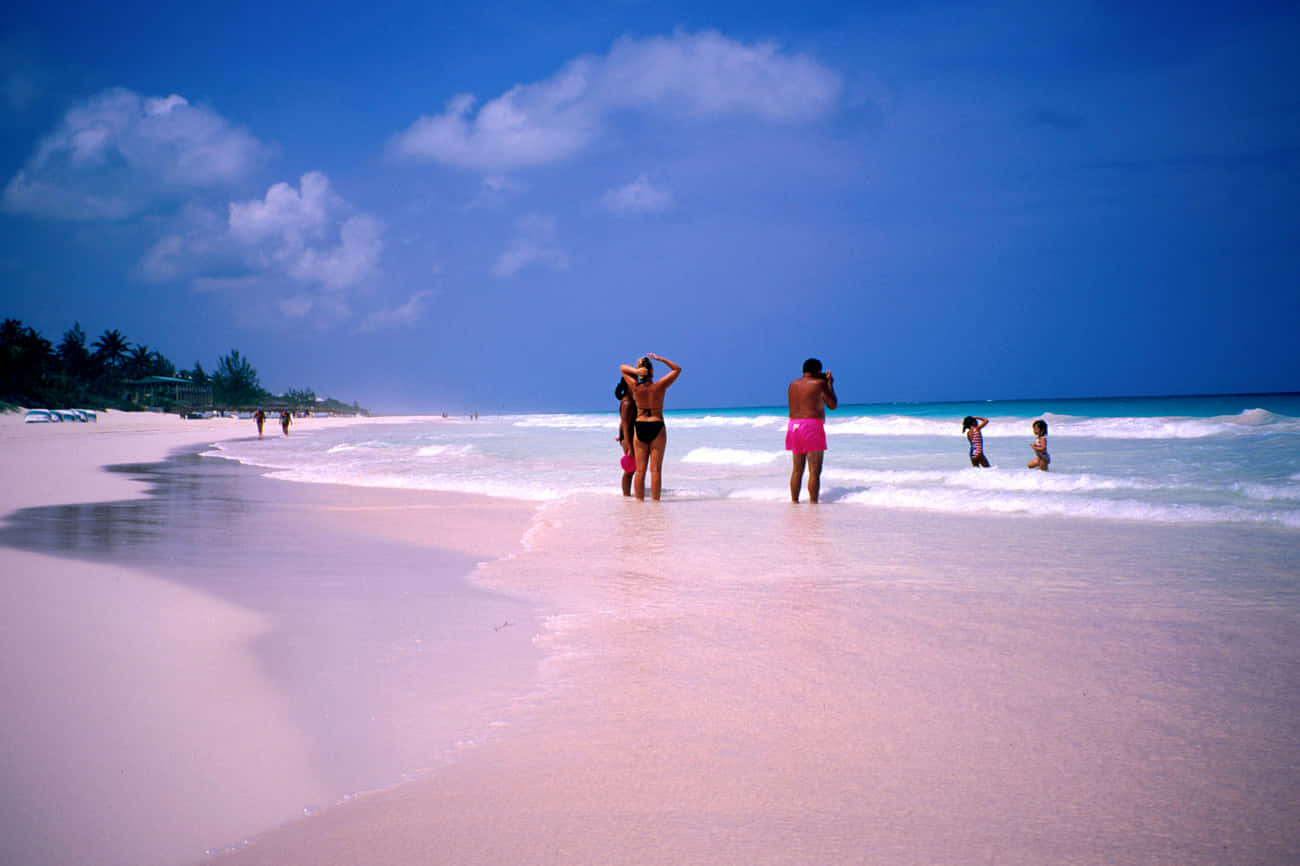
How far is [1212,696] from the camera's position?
3.07 m

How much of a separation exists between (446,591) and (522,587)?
1.68ft

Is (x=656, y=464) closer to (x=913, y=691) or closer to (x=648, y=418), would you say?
(x=648, y=418)

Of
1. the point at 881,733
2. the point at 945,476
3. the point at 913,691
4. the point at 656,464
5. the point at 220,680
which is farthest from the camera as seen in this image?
the point at 945,476

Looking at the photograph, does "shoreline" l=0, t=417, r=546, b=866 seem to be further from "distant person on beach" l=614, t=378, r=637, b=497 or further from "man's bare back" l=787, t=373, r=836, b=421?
"man's bare back" l=787, t=373, r=836, b=421

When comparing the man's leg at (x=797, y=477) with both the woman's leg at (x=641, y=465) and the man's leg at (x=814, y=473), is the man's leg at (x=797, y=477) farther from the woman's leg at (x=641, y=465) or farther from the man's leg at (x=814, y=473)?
the woman's leg at (x=641, y=465)

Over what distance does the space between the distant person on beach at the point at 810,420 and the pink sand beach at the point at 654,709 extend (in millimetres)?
4169

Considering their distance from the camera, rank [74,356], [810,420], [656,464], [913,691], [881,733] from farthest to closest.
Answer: [74,356]
[656,464]
[810,420]
[913,691]
[881,733]

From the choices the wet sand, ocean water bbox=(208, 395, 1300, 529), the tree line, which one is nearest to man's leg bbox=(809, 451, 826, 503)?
ocean water bbox=(208, 395, 1300, 529)

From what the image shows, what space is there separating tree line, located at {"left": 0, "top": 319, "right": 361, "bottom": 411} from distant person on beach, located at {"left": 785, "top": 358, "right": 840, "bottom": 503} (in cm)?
7544

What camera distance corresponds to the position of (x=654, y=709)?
296 centimetres

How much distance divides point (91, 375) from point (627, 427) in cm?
10614

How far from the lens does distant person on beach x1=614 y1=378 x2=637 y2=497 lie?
11211mm

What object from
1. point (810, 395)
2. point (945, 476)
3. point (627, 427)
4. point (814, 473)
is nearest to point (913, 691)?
point (814, 473)

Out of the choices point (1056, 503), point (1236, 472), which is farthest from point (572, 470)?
point (1236, 472)
